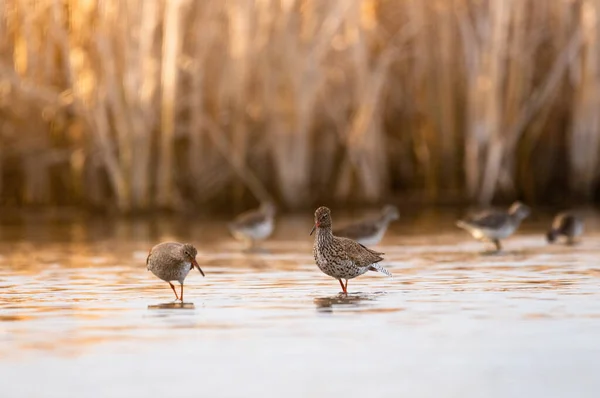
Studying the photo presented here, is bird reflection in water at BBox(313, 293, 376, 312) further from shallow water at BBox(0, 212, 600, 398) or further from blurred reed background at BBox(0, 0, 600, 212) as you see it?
blurred reed background at BBox(0, 0, 600, 212)

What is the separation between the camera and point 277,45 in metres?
24.0

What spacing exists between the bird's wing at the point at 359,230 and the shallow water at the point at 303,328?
0.38 meters

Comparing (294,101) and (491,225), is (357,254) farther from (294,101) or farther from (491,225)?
(294,101)

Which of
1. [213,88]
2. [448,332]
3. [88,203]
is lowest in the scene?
[448,332]

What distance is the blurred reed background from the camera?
22938 mm

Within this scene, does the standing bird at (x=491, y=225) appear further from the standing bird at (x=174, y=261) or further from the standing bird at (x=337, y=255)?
the standing bird at (x=174, y=261)

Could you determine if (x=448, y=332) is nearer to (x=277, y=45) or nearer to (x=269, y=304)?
(x=269, y=304)

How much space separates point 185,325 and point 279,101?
14.2 meters

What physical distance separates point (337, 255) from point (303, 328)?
2566mm

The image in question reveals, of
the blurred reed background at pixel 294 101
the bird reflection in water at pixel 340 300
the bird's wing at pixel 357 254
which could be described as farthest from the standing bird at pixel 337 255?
the blurred reed background at pixel 294 101

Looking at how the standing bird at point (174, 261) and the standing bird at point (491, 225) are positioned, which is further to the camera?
the standing bird at point (491, 225)

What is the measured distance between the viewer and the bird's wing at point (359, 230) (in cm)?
1636

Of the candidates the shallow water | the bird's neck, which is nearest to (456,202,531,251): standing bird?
the shallow water

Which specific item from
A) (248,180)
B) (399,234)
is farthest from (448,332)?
(248,180)
